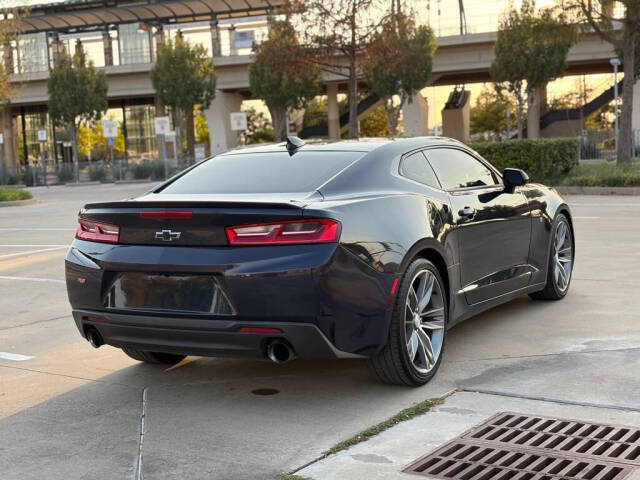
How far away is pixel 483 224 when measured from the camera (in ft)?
20.3

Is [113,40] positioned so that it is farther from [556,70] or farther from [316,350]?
[316,350]

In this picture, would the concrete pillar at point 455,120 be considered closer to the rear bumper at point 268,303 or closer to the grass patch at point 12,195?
the grass patch at point 12,195

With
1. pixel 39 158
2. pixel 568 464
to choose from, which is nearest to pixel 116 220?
pixel 568 464

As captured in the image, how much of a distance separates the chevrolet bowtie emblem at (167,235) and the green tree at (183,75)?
45.6m

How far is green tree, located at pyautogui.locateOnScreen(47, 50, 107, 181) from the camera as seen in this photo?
50.4 metres

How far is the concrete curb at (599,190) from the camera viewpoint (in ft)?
67.4

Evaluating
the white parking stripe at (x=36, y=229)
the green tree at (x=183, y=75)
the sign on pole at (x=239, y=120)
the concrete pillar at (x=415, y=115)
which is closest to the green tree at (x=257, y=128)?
the green tree at (x=183, y=75)

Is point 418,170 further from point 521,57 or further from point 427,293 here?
point 521,57

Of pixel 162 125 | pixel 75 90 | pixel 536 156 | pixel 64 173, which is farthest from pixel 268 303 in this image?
pixel 75 90

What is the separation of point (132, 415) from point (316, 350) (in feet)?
3.55

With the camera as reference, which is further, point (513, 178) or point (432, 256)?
point (513, 178)

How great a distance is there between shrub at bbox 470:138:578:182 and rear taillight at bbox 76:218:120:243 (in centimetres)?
1782

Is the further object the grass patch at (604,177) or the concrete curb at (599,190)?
the grass patch at (604,177)

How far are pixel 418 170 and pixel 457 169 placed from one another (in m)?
0.56
